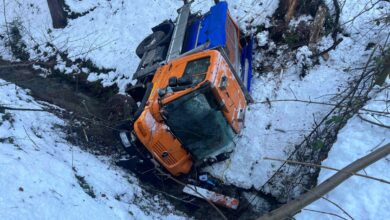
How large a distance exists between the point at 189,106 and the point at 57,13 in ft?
22.1

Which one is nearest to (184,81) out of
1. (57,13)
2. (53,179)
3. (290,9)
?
(53,179)

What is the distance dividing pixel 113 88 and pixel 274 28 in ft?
12.8

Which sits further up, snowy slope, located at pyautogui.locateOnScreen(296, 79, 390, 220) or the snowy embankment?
the snowy embankment

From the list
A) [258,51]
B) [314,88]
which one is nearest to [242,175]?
[314,88]

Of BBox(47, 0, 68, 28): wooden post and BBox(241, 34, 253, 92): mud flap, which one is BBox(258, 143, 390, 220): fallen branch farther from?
BBox(47, 0, 68, 28): wooden post

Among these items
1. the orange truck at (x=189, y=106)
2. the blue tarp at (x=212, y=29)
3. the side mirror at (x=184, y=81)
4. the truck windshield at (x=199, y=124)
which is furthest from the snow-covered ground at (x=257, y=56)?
the side mirror at (x=184, y=81)

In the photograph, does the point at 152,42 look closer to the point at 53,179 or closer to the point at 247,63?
the point at 247,63

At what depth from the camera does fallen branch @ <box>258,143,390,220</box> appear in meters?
2.17

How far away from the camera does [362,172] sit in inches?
171

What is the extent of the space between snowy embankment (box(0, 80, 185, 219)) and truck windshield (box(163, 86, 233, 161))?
1097 mm

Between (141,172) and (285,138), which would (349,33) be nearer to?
(285,138)

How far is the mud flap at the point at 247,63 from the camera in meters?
7.63

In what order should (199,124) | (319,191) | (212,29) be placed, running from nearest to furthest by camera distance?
1. (319,191)
2. (199,124)
3. (212,29)

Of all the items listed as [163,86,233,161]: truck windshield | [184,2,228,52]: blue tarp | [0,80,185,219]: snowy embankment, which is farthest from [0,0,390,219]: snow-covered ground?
[0,80,185,219]: snowy embankment
